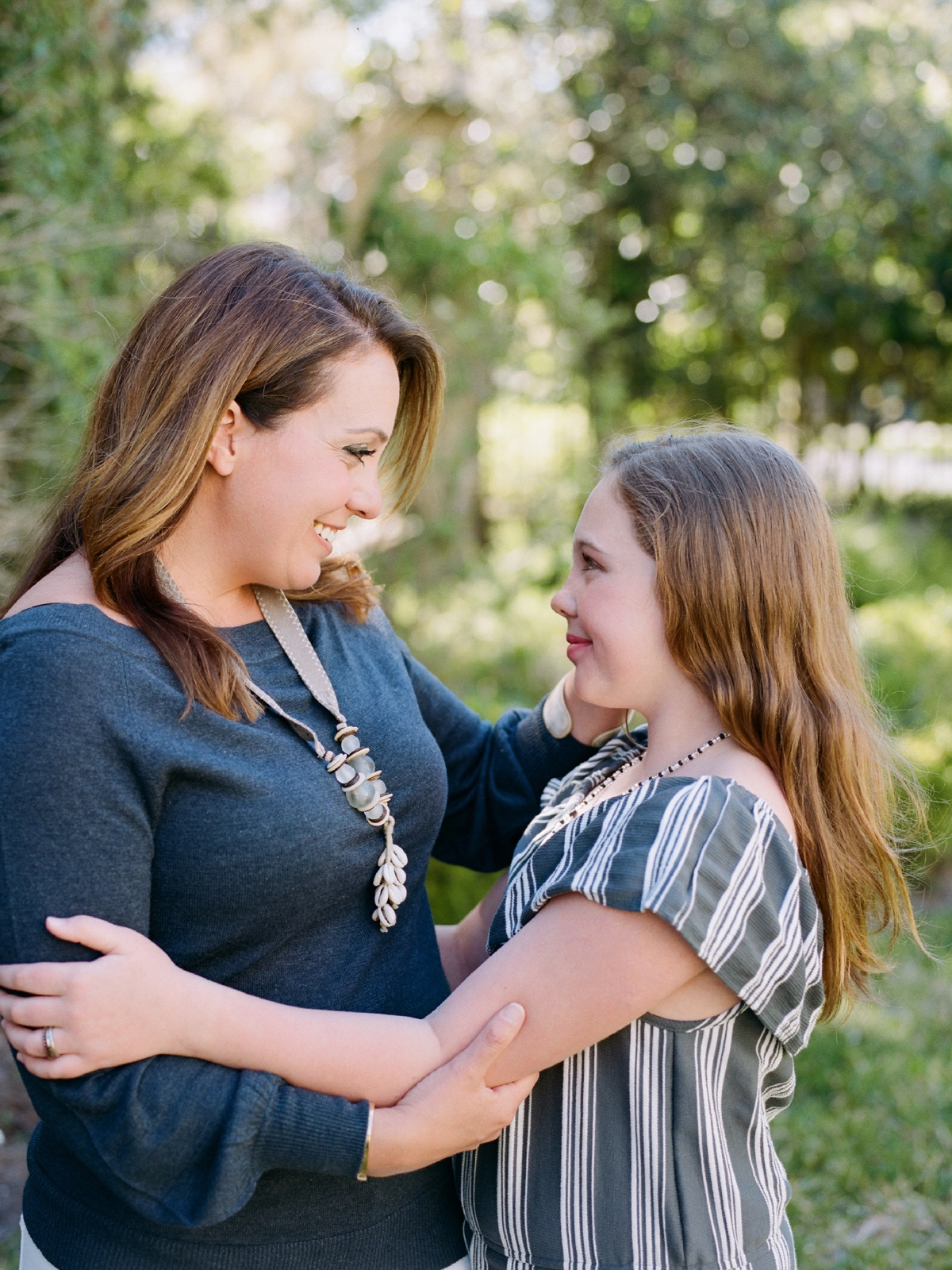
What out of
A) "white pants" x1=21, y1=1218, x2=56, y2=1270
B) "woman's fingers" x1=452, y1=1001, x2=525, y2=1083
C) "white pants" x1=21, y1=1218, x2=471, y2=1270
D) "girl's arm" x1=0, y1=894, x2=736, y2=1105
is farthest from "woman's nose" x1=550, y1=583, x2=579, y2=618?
Result: "white pants" x1=21, y1=1218, x2=56, y2=1270

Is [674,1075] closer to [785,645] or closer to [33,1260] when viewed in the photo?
[785,645]

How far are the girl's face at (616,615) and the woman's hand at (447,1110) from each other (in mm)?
535

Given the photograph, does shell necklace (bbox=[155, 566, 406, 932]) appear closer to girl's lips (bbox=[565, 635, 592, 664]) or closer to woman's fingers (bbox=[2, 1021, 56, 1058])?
girl's lips (bbox=[565, 635, 592, 664])

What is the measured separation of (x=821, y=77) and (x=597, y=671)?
11266mm

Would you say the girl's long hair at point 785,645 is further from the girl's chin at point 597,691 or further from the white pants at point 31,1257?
the white pants at point 31,1257

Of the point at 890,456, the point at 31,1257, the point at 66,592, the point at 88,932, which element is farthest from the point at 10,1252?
the point at 890,456

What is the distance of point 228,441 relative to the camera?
171 cm

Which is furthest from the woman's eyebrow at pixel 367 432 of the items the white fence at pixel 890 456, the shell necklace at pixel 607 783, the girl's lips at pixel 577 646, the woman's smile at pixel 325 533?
the white fence at pixel 890 456

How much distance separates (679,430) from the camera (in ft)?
6.52

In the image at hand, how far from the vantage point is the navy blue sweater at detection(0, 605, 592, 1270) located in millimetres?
1363

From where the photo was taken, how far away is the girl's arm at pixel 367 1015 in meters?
1.34

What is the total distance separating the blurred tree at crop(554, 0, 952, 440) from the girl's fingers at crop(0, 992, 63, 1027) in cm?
908

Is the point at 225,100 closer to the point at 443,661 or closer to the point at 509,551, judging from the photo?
the point at 509,551

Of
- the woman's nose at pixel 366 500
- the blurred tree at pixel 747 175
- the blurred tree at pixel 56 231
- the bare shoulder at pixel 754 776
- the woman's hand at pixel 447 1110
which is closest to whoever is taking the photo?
the woman's hand at pixel 447 1110
